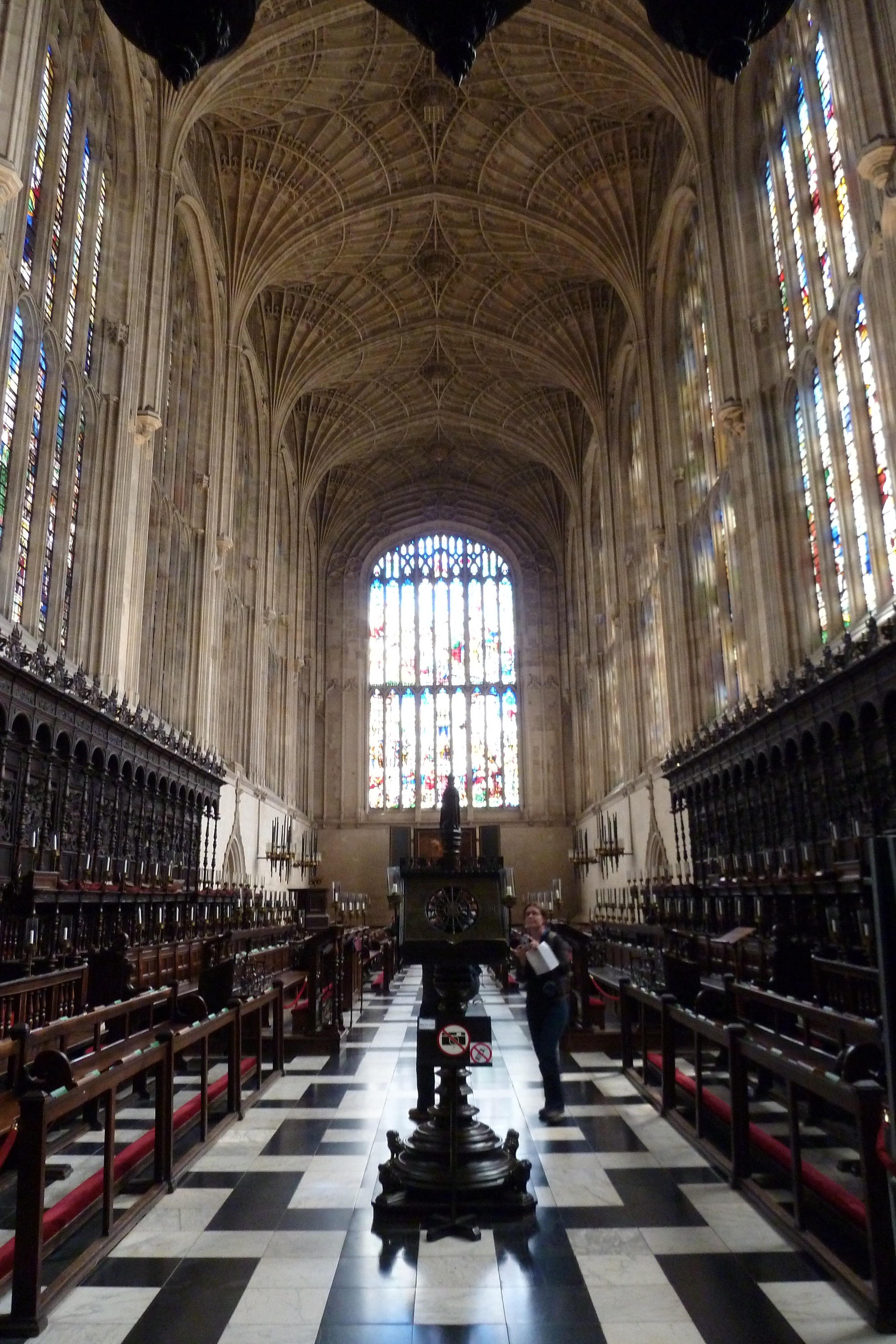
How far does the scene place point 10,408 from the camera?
40.5ft

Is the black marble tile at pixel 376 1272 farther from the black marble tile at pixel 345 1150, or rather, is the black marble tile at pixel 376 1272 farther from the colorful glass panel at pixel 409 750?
the colorful glass panel at pixel 409 750

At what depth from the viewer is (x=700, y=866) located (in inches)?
649

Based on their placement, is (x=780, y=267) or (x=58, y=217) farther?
(x=780, y=267)

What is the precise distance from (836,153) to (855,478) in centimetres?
456

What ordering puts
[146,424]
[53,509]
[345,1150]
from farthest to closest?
1. [146,424]
2. [53,509]
3. [345,1150]

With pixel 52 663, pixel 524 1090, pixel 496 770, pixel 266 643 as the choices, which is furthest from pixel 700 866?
pixel 496 770

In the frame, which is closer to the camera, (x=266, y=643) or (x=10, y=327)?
(x=10, y=327)

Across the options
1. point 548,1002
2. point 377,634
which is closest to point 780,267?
point 548,1002

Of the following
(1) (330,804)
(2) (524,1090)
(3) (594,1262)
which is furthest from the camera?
(1) (330,804)

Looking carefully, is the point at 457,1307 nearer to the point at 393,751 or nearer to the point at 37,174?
the point at 37,174

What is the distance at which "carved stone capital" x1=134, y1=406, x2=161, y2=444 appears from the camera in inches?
622

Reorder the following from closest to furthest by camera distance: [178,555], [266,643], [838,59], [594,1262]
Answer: [594,1262] < [838,59] < [178,555] < [266,643]

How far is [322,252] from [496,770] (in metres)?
19.2

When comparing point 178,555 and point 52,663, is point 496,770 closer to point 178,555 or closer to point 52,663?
point 178,555
